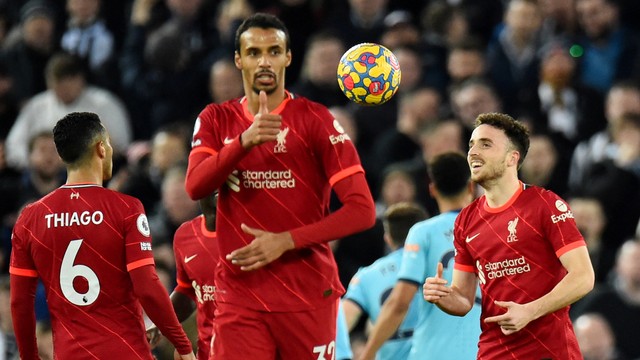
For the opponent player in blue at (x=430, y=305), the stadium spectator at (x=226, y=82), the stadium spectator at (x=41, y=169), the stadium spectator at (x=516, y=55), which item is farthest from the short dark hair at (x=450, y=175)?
the stadium spectator at (x=41, y=169)

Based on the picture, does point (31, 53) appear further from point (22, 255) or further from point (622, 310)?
point (22, 255)

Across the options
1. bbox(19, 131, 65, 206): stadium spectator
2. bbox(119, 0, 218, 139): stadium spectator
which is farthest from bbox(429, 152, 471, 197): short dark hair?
bbox(119, 0, 218, 139): stadium spectator

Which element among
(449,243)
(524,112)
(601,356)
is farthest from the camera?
(524,112)

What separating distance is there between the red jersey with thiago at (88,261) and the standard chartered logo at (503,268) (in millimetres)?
1799

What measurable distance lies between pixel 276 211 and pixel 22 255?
1.36 m

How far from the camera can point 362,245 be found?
40.0 ft

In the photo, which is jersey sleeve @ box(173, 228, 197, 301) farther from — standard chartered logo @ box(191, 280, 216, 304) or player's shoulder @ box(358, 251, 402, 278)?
player's shoulder @ box(358, 251, 402, 278)

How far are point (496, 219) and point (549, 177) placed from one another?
17.7ft

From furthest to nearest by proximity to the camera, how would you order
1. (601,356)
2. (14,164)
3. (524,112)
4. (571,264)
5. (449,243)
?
(14,164)
(524,112)
(601,356)
(449,243)
(571,264)

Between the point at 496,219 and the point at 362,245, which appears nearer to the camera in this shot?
the point at 496,219

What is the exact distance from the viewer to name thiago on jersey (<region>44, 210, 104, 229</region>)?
→ 692cm

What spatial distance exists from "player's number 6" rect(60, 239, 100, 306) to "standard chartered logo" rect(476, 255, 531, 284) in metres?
2.06

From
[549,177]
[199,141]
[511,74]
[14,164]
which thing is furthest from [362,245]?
[199,141]

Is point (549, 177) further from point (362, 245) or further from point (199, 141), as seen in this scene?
point (199, 141)
